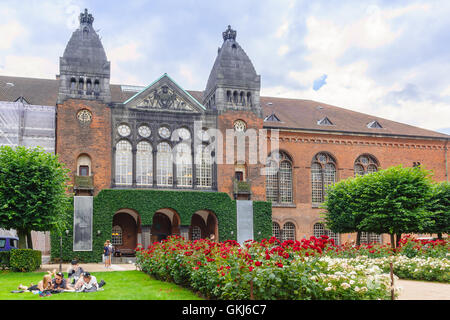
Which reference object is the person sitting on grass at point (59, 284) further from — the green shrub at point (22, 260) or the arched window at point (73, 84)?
the arched window at point (73, 84)

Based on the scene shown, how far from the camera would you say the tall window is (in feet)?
→ 133

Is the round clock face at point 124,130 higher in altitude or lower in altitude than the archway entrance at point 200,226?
higher

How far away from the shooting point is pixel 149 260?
22.8 meters

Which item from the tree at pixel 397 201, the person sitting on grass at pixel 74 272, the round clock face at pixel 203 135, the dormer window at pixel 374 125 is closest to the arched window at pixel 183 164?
the round clock face at pixel 203 135

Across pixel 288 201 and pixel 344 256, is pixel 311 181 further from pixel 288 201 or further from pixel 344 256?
pixel 344 256

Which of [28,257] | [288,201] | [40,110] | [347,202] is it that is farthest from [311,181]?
[28,257]

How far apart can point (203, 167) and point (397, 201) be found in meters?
14.9

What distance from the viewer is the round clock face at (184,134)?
40403mm

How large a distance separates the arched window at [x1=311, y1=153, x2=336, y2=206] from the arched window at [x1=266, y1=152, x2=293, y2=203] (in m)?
2.33

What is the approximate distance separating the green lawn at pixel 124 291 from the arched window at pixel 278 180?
2391cm

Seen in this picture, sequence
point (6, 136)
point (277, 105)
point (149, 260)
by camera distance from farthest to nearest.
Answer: point (277, 105)
point (6, 136)
point (149, 260)

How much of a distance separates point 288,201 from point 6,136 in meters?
23.9

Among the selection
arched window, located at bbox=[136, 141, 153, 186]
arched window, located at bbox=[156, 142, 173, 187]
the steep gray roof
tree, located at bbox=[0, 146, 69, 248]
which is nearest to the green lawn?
tree, located at bbox=[0, 146, 69, 248]

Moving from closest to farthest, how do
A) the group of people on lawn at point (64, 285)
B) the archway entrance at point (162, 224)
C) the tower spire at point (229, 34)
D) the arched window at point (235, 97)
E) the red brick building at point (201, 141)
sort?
the group of people on lawn at point (64, 285), the red brick building at point (201, 141), the archway entrance at point (162, 224), the arched window at point (235, 97), the tower spire at point (229, 34)
